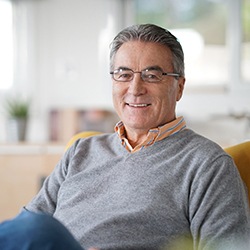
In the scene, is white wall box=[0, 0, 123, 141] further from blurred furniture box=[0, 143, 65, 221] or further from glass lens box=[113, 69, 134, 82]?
glass lens box=[113, 69, 134, 82]

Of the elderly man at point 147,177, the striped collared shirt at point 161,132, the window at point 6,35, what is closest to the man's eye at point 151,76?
the elderly man at point 147,177

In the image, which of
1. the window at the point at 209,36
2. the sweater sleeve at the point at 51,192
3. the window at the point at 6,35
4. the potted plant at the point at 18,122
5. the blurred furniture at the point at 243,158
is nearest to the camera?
the blurred furniture at the point at 243,158

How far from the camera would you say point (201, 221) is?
5.15 feet

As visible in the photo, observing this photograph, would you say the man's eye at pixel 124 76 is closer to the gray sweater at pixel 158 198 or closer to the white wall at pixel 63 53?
the gray sweater at pixel 158 198

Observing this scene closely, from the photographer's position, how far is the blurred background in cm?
393

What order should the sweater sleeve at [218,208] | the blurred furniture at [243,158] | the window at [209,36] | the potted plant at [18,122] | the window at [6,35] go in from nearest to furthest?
the sweater sleeve at [218,208], the blurred furniture at [243,158], the window at [209,36], the potted plant at [18,122], the window at [6,35]

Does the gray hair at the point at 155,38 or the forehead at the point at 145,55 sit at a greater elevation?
the gray hair at the point at 155,38

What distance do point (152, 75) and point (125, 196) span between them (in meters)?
0.40

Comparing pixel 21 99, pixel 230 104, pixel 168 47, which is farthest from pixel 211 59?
pixel 168 47

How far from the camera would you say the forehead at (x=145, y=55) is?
1.80 m

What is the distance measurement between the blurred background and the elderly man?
1833mm

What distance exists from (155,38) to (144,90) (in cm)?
17

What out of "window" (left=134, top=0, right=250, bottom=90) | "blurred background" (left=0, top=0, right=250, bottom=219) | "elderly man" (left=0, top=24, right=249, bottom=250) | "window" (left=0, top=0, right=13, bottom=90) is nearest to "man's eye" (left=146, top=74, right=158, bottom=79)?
"elderly man" (left=0, top=24, right=249, bottom=250)

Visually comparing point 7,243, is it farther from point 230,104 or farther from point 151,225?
point 230,104
